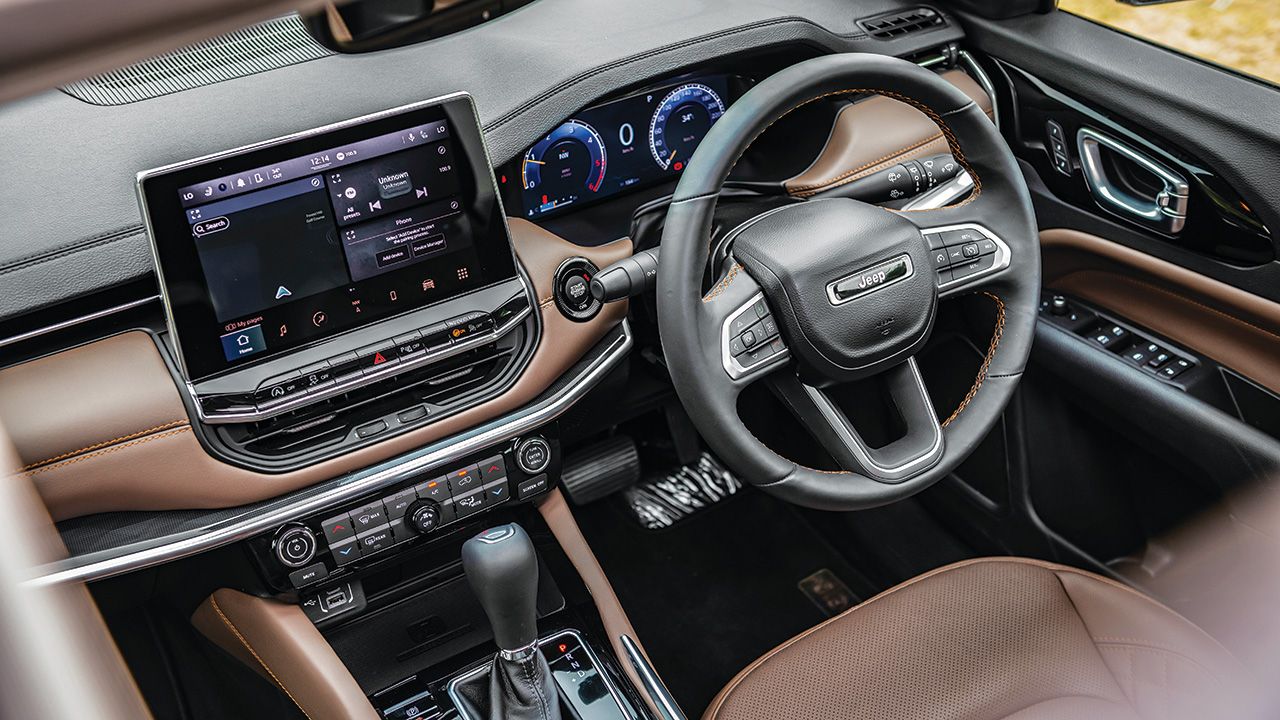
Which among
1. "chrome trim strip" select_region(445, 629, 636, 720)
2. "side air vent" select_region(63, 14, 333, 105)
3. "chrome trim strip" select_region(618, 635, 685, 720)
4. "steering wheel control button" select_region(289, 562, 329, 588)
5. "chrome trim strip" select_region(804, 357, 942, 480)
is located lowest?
"chrome trim strip" select_region(618, 635, 685, 720)

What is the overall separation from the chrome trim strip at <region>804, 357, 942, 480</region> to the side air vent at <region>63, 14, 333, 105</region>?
897mm

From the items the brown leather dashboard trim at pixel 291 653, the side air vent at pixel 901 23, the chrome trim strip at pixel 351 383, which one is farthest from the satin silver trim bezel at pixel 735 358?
the side air vent at pixel 901 23

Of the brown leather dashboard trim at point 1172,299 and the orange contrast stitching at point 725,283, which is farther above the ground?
the orange contrast stitching at point 725,283

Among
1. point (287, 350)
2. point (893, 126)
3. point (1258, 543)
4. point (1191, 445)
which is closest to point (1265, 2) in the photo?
point (893, 126)

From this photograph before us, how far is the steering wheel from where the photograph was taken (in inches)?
48.8

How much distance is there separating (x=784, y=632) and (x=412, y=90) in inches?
49.3

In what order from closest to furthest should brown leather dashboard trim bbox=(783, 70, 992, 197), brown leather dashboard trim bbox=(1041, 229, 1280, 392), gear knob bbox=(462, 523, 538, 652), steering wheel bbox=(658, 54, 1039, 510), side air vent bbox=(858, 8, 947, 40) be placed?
steering wheel bbox=(658, 54, 1039, 510), gear knob bbox=(462, 523, 538, 652), brown leather dashboard trim bbox=(1041, 229, 1280, 392), brown leather dashboard trim bbox=(783, 70, 992, 197), side air vent bbox=(858, 8, 947, 40)

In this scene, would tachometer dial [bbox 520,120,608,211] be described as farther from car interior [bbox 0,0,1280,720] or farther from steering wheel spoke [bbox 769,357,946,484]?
steering wheel spoke [bbox 769,357,946,484]

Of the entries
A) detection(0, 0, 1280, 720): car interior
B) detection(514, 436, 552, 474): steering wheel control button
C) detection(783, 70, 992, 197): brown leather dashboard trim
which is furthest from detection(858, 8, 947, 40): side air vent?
detection(514, 436, 552, 474): steering wheel control button

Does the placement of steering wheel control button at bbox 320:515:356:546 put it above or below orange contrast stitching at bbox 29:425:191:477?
below

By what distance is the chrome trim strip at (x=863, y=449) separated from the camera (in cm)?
133

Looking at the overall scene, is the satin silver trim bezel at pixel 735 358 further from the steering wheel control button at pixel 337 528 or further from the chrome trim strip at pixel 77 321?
the chrome trim strip at pixel 77 321

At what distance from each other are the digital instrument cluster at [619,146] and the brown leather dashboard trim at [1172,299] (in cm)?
67

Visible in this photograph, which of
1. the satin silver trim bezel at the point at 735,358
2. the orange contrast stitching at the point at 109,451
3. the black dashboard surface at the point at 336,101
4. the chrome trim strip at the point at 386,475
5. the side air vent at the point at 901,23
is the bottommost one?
the chrome trim strip at the point at 386,475
